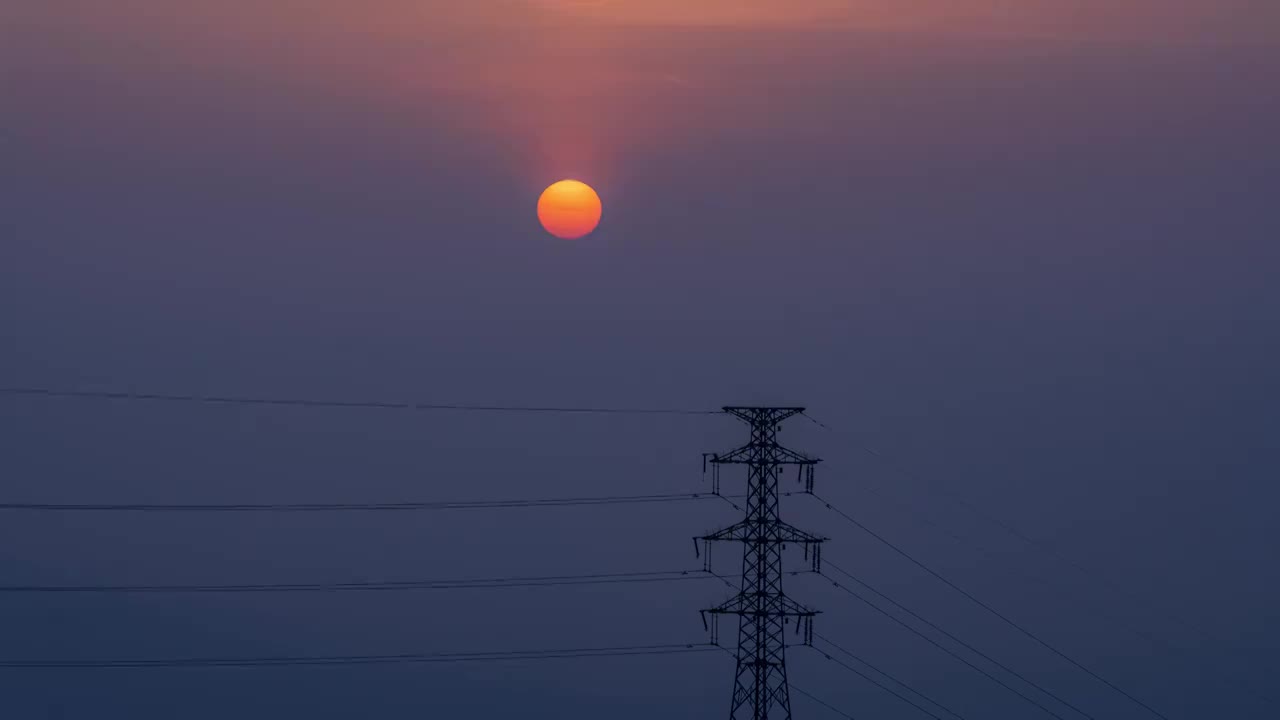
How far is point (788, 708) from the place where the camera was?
55125 millimetres

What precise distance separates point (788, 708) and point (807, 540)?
699 cm

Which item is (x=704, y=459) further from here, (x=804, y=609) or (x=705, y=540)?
(x=804, y=609)

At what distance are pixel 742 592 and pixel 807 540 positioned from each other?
11.7 feet

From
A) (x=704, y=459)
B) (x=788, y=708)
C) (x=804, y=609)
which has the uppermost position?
(x=704, y=459)

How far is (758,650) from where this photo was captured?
183 feet

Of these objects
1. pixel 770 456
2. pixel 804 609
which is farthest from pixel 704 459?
pixel 804 609

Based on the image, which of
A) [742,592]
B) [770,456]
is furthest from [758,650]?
[770,456]

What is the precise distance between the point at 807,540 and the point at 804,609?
303 cm

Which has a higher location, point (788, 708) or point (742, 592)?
point (742, 592)

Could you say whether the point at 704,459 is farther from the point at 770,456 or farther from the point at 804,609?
the point at 804,609

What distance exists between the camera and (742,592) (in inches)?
2218

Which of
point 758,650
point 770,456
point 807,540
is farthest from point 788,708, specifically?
point 770,456

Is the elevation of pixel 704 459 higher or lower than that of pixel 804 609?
higher

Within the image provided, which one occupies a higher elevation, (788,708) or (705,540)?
(705,540)
